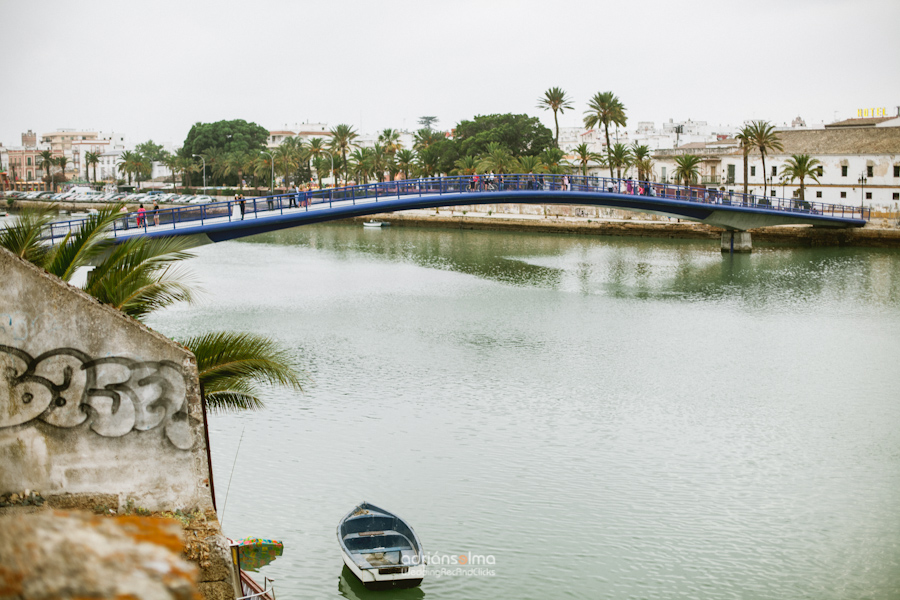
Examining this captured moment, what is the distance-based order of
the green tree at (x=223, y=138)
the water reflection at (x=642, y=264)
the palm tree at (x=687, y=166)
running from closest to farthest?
the water reflection at (x=642, y=264)
the palm tree at (x=687, y=166)
the green tree at (x=223, y=138)

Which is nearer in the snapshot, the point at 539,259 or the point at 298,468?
the point at 298,468

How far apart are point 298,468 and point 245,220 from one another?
1750 centimetres

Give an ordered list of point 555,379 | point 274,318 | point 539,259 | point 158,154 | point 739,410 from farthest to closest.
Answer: point 158,154
point 539,259
point 274,318
point 555,379
point 739,410

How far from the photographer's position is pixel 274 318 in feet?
89.0

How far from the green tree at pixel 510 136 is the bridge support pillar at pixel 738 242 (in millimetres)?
28116

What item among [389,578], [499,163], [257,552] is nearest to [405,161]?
[499,163]

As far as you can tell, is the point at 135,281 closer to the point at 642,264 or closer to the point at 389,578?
the point at 389,578

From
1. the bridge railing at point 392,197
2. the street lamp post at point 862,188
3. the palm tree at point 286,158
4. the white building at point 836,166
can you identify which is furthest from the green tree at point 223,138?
the street lamp post at point 862,188

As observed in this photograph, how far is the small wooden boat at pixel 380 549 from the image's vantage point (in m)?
10.1

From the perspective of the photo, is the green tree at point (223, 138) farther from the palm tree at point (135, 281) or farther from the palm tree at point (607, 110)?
the palm tree at point (135, 281)

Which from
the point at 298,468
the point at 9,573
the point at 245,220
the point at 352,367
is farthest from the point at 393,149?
→ the point at 9,573

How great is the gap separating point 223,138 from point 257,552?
9615cm

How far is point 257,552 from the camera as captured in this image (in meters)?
10.1

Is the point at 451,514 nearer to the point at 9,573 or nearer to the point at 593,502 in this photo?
the point at 593,502
